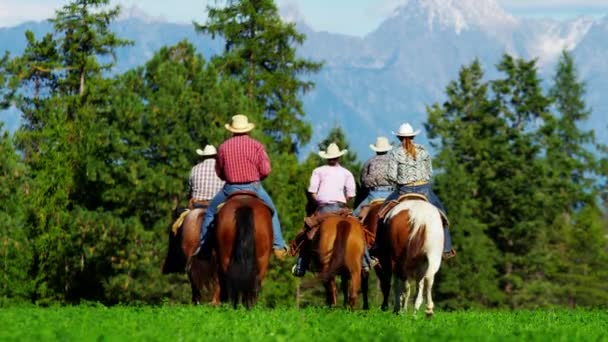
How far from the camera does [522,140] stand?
8819 centimetres

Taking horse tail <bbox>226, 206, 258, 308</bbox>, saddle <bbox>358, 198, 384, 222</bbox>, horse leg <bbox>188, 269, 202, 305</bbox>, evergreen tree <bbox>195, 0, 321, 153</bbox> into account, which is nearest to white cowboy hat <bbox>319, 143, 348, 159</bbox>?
saddle <bbox>358, 198, 384, 222</bbox>

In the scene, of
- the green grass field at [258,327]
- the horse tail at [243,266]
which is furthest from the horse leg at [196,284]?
the green grass field at [258,327]

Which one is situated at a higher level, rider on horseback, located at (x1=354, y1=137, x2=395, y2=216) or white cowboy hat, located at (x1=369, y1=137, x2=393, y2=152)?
white cowboy hat, located at (x1=369, y1=137, x2=393, y2=152)

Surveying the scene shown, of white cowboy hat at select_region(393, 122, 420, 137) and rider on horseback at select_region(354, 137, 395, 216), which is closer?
white cowboy hat at select_region(393, 122, 420, 137)

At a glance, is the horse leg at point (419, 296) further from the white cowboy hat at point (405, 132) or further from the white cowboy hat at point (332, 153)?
the white cowboy hat at point (332, 153)

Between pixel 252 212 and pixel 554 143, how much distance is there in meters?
78.2

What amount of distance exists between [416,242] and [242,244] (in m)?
2.37

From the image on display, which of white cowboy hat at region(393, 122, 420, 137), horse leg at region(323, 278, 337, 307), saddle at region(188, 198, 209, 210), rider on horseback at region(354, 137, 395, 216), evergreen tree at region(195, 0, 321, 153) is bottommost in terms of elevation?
horse leg at region(323, 278, 337, 307)

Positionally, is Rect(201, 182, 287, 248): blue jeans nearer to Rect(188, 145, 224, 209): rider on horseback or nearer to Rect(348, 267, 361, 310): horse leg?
Rect(348, 267, 361, 310): horse leg

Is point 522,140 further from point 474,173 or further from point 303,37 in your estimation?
point 303,37

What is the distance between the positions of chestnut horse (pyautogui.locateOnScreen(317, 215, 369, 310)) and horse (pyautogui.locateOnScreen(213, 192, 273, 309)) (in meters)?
2.65

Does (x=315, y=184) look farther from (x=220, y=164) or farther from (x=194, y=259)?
(x=220, y=164)

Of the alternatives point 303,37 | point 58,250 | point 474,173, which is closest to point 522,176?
point 474,173

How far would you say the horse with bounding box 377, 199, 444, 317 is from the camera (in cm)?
1714
